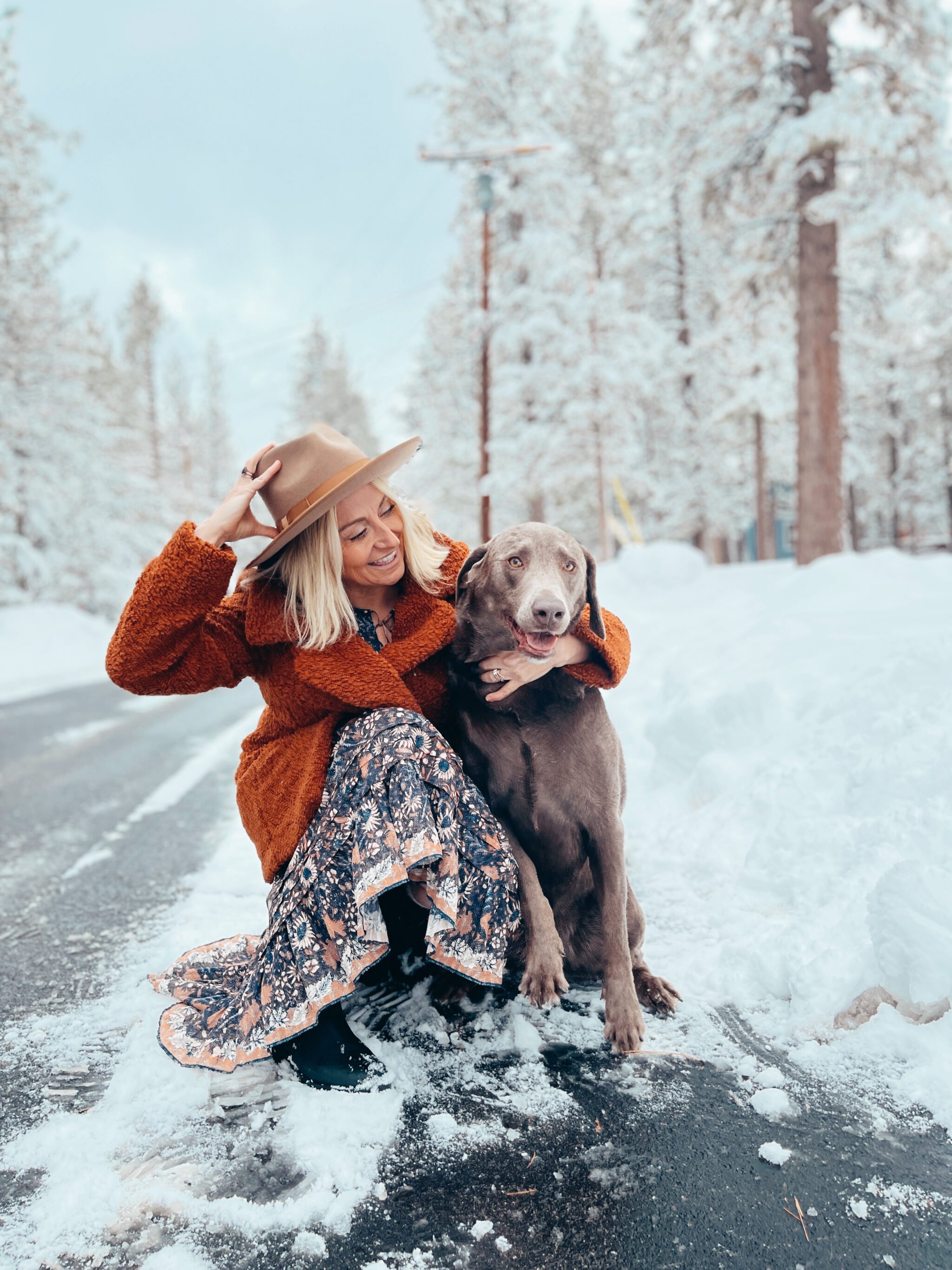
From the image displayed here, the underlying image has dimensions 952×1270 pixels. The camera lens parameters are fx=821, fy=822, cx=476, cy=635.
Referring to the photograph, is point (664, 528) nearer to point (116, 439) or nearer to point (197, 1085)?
point (116, 439)

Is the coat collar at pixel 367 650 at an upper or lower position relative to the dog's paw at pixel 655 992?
upper

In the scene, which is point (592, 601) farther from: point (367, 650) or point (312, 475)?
point (312, 475)

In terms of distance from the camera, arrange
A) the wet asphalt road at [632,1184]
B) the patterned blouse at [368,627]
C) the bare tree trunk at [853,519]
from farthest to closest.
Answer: the bare tree trunk at [853,519] → the patterned blouse at [368,627] → the wet asphalt road at [632,1184]

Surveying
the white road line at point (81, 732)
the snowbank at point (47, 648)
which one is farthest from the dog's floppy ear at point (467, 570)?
the snowbank at point (47, 648)

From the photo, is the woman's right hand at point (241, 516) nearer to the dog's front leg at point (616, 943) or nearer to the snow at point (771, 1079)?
the dog's front leg at point (616, 943)

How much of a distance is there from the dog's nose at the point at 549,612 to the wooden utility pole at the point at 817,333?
9.64 meters

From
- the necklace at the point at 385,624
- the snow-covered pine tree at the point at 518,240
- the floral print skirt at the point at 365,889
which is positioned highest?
the snow-covered pine tree at the point at 518,240

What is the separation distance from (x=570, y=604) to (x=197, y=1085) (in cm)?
168

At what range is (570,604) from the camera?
8.21 feet

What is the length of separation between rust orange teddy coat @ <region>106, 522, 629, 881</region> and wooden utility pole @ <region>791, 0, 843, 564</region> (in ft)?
30.2

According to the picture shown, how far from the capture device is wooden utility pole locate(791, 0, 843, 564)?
10477 mm

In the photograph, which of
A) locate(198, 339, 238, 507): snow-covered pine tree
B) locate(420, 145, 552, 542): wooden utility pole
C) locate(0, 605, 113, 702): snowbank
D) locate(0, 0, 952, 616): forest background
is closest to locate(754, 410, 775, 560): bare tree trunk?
locate(0, 0, 952, 616): forest background

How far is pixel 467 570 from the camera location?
2.64m

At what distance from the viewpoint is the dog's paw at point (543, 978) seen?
8.02ft
